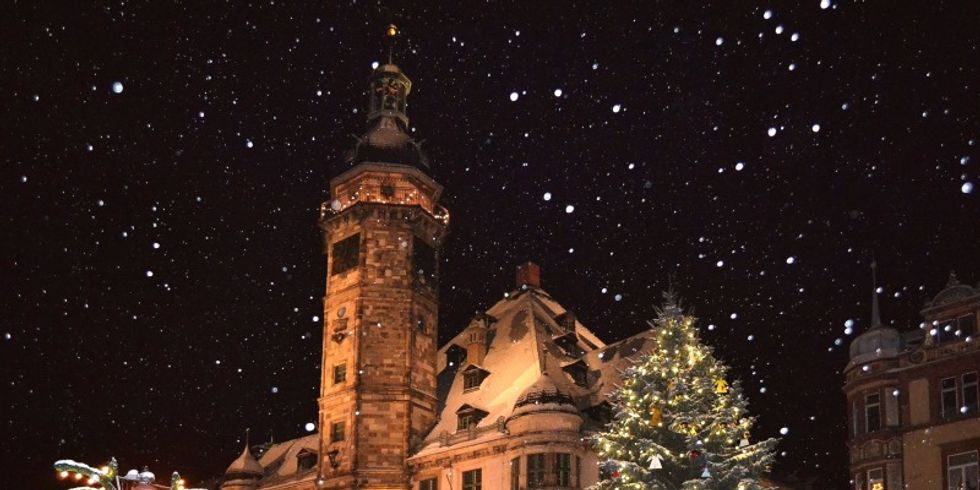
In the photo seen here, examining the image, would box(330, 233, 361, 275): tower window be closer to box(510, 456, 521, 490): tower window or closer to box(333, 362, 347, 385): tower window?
box(333, 362, 347, 385): tower window

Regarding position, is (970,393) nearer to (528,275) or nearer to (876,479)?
(876,479)

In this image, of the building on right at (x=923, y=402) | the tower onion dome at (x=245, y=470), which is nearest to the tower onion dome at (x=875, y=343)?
the building on right at (x=923, y=402)

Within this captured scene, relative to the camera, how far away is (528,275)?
193ft

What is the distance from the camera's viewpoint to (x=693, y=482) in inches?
1070

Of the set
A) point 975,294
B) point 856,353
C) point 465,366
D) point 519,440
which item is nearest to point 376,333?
point 465,366

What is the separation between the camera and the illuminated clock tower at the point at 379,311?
5150 centimetres

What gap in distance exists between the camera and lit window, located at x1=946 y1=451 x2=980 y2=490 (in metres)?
39.2

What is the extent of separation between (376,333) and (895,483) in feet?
78.3

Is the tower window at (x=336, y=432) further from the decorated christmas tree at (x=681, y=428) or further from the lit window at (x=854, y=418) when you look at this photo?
the decorated christmas tree at (x=681, y=428)

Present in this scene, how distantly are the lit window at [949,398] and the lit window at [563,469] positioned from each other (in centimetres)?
1445

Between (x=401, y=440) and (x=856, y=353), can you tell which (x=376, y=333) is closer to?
(x=401, y=440)

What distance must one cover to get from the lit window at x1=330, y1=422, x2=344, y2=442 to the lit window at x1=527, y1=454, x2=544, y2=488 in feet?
34.4

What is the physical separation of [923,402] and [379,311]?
24513 millimetres

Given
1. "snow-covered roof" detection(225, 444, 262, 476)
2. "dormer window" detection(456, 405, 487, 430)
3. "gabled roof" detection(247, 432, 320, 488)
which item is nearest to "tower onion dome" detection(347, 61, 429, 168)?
"dormer window" detection(456, 405, 487, 430)
